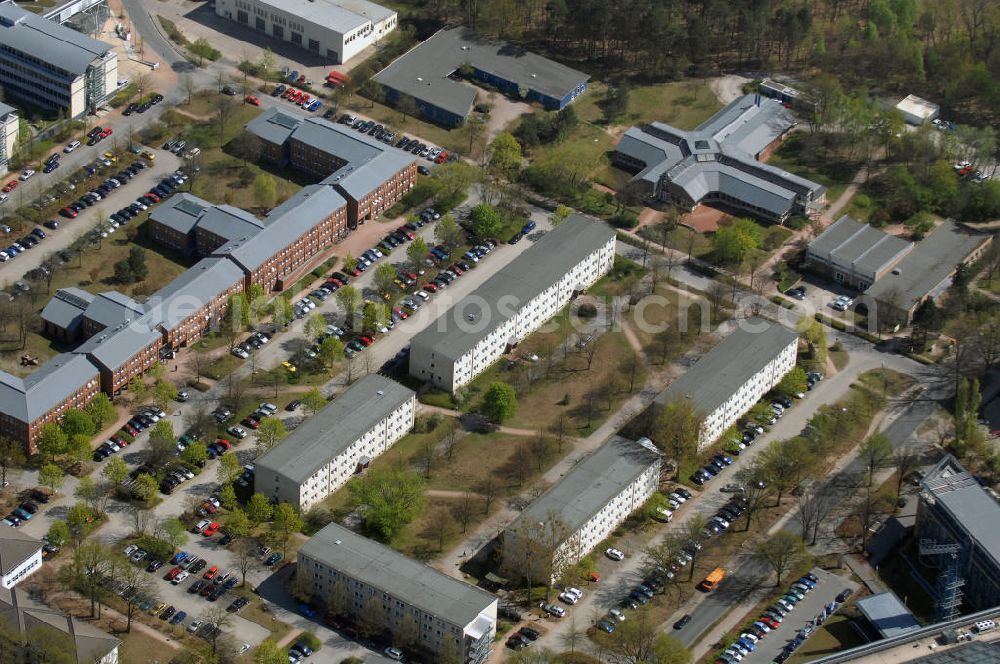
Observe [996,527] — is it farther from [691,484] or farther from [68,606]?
[68,606]

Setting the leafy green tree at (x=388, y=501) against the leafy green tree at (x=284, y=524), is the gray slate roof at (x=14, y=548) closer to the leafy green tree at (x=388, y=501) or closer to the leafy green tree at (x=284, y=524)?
the leafy green tree at (x=284, y=524)

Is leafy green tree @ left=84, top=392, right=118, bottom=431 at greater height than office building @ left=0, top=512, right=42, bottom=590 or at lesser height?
greater

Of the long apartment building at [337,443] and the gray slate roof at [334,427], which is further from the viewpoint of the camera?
the gray slate roof at [334,427]

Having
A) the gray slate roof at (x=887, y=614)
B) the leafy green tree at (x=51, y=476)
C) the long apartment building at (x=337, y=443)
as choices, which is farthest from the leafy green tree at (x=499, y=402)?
the leafy green tree at (x=51, y=476)

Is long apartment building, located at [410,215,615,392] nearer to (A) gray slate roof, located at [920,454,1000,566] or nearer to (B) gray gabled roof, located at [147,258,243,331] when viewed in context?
(B) gray gabled roof, located at [147,258,243,331]

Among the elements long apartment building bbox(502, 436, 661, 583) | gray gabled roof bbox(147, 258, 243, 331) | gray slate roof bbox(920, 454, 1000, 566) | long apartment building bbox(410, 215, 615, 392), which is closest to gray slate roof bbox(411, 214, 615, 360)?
long apartment building bbox(410, 215, 615, 392)
